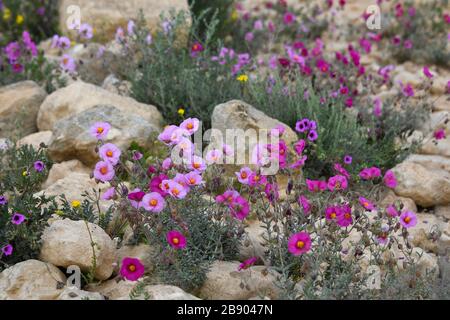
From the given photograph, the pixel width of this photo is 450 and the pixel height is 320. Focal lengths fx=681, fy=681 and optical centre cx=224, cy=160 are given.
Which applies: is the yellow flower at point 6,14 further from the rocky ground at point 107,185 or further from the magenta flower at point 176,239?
the magenta flower at point 176,239

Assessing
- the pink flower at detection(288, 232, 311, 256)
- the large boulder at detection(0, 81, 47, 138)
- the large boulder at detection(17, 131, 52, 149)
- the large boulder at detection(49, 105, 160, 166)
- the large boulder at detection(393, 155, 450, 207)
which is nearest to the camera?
the pink flower at detection(288, 232, 311, 256)

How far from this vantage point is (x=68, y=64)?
5.90m

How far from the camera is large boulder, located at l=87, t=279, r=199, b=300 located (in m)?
3.11

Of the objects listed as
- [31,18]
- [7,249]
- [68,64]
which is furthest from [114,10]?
[7,249]

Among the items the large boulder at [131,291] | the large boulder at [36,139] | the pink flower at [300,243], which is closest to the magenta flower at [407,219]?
the pink flower at [300,243]

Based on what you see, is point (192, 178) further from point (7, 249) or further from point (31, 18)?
point (31, 18)

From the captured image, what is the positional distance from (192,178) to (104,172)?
0.45 metres

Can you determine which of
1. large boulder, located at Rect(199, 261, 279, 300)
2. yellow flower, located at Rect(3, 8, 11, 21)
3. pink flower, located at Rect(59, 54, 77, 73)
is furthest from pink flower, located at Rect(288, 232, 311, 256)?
yellow flower, located at Rect(3, 8, 11, 21)

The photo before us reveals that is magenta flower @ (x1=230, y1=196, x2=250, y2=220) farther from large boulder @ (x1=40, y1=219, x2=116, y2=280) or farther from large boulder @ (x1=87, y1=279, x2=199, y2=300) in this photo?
large boulder @ (x1=40, y1=219, x2=116, y2=280)

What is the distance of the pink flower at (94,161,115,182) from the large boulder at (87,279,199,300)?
52 cm

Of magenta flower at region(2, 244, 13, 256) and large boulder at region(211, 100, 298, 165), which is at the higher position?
large boulder at region(211, 100, 298, 165)

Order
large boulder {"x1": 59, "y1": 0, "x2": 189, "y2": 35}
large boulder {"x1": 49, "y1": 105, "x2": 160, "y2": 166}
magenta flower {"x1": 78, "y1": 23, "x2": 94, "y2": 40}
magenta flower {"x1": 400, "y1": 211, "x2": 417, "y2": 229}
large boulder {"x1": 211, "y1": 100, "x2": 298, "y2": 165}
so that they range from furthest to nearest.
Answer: large boulder {"x1": 59, "y1": 0, "x2": 189, "y2": 35} < magenta flower {"x1": 78, "y1": 23, "x2": 94, "y2": 40} < large boulder {"x1": 49, "y1": 105, "x2": 160, "y2": 166} < large boulder {"x1": 211, "y1": 100, "x2": 298, "y2": 165} < magenta flower {"x1": 400, "y1": 211, "x2": 417, "y2": 229}

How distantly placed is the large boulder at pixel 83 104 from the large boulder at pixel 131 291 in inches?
72.9
